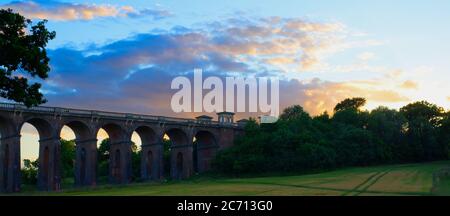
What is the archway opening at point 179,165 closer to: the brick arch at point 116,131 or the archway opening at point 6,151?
the brick arch at point 116,131

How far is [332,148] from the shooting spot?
279ft

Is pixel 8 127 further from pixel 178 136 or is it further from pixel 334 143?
pixel 334 143

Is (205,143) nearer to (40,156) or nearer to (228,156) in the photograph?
(228,156)

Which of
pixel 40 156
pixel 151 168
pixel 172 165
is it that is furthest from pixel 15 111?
pixel 172 165

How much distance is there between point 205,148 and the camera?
97.1 m

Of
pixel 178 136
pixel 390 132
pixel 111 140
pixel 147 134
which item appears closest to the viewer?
pixel 111 140

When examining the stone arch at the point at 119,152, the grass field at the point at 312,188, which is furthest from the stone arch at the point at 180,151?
the grass field at the point at 312,188

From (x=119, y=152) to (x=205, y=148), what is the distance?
1999 centimetres

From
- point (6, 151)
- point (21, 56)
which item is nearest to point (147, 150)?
point (6, 151)

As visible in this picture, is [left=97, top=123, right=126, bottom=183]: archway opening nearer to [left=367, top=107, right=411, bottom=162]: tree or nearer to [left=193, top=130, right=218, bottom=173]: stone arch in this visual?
[left=193, top=130, right=218, bottom=173]: stone arch

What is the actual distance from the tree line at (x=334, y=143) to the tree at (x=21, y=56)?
54.3m

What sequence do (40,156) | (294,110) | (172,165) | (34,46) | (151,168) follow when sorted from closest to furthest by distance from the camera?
(34,46)
(40,156)
(151,168)
(172,165)
(294,110)

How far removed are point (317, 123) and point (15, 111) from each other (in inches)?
1984

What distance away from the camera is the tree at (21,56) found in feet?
98.1
